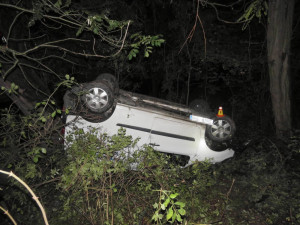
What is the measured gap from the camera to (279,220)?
367cm

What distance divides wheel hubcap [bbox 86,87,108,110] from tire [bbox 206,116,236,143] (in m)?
2.08

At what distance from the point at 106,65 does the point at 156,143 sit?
14.7ft

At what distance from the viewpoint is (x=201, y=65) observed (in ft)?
29.6

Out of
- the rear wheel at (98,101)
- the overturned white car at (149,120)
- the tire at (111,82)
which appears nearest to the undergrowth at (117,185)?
the overturned white car at (149,120)

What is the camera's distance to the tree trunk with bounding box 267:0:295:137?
18.1ft

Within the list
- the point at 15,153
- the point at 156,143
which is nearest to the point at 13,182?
the point at 15,153

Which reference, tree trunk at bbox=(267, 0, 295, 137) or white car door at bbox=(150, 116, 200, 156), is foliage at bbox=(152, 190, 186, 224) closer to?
white car door at bbox=(150, 116, 200, 156)

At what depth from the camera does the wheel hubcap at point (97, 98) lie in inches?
167

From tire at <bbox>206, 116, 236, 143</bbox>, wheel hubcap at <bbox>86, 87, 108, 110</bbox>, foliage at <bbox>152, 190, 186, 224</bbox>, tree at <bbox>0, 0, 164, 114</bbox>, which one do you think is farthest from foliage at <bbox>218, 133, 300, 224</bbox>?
tree at <bbox>0, 0, 164, 114</bbox>

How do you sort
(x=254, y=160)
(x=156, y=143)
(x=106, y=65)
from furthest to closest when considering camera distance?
(x=106, y=65)
(x=254, y=160)
(x=156, y=143)

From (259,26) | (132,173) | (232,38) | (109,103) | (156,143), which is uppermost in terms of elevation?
(259,26)

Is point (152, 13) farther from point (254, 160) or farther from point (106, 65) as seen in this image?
point (254, 160)

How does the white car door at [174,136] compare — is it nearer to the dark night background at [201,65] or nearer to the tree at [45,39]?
the dark night background at [201,65]

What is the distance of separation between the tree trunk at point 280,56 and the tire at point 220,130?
1.75 meters
